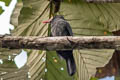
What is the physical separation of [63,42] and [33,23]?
5.68 ft

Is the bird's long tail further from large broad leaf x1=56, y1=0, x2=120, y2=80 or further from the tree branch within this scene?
the tree branch

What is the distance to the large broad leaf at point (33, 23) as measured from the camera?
4137 millimetres

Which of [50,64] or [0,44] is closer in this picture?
[0,44]

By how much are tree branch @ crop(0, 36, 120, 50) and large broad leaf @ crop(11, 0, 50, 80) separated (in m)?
1.42

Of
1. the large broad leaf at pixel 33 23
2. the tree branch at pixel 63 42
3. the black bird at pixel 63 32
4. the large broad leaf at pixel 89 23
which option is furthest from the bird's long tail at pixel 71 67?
the tree branch at pixel 63 42

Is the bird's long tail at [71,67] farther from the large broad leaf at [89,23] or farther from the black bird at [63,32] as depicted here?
the large broad leaf at [89,23]

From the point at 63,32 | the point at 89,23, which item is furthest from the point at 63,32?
the point at 89,23

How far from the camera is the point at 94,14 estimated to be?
416 cm

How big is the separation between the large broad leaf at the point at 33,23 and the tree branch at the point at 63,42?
1419 mm

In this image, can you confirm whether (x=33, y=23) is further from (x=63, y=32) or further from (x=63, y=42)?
(x=63, y=42)

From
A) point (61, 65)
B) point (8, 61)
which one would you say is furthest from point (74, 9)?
point (8, 61)

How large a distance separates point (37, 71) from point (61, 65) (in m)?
0.26

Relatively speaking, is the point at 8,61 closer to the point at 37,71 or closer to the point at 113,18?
the point at 37,71

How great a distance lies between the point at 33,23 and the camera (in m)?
4.29
